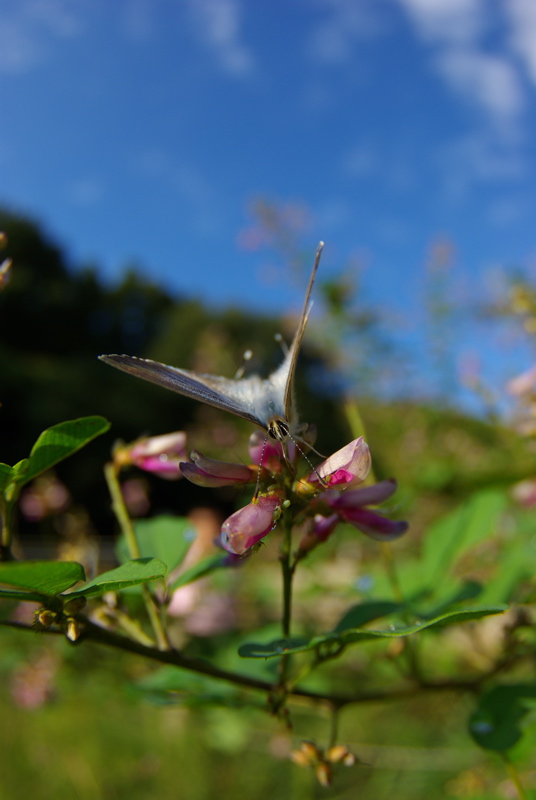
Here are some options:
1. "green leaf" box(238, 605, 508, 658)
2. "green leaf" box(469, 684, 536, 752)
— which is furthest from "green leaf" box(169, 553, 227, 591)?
"green leaf" box(469, 684, 536, 752)

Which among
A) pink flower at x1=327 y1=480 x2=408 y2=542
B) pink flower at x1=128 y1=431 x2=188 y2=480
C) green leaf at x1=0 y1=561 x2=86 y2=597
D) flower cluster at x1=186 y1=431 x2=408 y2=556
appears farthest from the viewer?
pink flower at x1=128 y1=431 x2=188 y2=480

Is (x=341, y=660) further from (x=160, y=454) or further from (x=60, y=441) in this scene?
(x=60, y=441)

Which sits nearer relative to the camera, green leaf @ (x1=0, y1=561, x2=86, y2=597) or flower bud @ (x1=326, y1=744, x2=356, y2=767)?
green leaf @ (x1=0, y1=561, x2=86, y2=597)

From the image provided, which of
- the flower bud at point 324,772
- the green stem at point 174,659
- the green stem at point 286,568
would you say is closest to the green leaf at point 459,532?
the green stem at point 174,659

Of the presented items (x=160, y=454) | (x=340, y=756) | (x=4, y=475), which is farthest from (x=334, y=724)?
(x=4, y=475)

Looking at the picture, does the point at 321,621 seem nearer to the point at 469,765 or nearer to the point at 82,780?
the point at 469,765

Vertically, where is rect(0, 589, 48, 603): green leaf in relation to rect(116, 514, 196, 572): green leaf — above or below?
above

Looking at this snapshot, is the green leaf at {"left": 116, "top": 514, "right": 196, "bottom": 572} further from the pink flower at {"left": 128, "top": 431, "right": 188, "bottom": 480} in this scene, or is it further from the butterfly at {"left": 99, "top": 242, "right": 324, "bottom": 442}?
the butterfly at {"left": 99, "top": 242, "right": 324, "bottom": 442}
